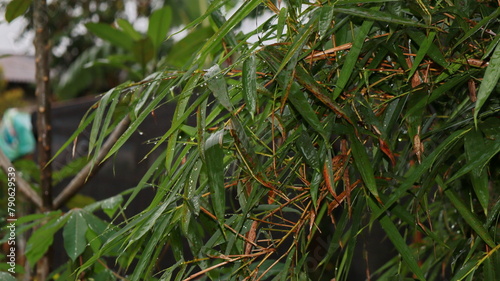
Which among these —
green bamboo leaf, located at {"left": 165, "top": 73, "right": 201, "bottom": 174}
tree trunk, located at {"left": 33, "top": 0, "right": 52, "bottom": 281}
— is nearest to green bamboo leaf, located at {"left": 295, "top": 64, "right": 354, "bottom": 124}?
green bamboo leaf, located at {"left": 165, "top": 73, "right": 201, "bottom": 174}

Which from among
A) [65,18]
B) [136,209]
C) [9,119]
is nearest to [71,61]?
[65,18]

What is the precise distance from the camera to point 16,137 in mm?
3145

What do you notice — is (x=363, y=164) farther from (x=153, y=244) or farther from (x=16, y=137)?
(x=16, y=137)

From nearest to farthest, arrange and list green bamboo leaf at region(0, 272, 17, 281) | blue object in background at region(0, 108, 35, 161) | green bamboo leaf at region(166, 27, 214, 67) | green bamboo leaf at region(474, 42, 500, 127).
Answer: green bamboo leaf at region(474, 42, 500, 127), green bamboo leaf at region(0, 272, 17, 281), green bamboo leaf at region(166, 27, 214, 67), blue object in background at region(0, 108, 35, 161)

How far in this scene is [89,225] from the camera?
0.97m

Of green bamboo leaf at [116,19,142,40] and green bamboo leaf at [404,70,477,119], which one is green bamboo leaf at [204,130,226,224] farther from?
green bamboo leaf at [116,19,142,40]

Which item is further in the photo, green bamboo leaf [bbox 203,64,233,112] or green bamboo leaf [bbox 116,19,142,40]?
green bamboo leaf [bbox 116,19,142,40]

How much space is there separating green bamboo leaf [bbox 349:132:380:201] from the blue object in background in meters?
2.70

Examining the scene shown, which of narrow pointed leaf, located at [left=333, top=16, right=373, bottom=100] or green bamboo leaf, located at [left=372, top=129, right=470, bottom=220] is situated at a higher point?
narrow pointed leaf, located at [left=333, top=16, right=373, bottom=100]

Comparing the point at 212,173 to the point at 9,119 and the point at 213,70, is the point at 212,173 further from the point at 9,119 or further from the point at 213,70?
the point at 9,119

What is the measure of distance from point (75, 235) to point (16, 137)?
7.83ft

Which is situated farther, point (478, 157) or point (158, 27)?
point (158, 27)

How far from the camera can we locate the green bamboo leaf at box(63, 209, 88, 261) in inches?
36.2

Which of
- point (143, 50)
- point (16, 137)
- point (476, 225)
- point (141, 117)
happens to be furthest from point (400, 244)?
point (16, 137)
